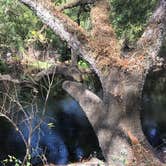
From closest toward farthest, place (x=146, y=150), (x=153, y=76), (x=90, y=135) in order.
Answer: (x=146, y=150)
(x=90, y=135)
(x=153, y=76)

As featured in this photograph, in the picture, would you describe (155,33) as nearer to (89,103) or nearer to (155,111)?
(89,103)

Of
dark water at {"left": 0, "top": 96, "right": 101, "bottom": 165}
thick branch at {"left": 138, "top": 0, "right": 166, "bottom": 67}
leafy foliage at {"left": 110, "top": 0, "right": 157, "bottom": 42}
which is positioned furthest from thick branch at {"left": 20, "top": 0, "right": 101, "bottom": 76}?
leafy foliage at {"left": 110, "top": 0, "right": 157, "bottom": 42}

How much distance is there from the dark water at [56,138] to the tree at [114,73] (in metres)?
2.71

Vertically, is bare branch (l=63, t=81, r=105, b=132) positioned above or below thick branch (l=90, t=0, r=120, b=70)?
below

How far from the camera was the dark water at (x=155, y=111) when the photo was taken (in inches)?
590

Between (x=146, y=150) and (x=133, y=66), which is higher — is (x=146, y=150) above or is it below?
below

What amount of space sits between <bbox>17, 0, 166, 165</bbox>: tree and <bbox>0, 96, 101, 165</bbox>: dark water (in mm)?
2708

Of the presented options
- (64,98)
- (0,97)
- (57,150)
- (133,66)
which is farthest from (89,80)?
(133,66)

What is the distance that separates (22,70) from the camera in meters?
18.6

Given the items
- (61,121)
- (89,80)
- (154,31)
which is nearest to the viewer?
(154,31)

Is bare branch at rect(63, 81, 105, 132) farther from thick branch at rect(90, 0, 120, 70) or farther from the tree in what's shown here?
thick branch at rect(90, 0, 120, 70)

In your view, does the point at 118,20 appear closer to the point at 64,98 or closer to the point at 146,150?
the point at 64,98

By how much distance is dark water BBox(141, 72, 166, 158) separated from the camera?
49.2ft

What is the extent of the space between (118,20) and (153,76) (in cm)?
1099
